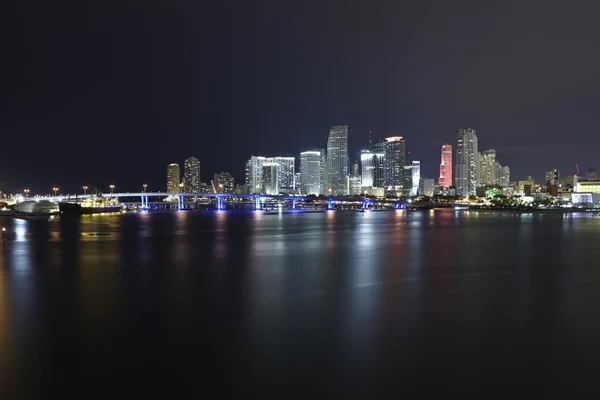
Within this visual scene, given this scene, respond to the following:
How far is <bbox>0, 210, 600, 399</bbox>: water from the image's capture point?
8031 mm

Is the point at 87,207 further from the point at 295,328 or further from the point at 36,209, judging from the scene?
the point at 295,328

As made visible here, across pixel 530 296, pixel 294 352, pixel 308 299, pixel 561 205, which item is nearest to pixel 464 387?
pixel 294 352

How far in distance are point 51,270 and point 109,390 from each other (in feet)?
48.7

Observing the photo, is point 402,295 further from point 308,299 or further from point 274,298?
point 274,298

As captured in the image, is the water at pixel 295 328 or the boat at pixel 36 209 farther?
the boat at pixel 36 209

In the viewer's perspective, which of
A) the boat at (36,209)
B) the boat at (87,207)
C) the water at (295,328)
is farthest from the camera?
the boat at (87,207)

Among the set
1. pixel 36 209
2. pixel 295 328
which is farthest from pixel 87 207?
pixel 295 328

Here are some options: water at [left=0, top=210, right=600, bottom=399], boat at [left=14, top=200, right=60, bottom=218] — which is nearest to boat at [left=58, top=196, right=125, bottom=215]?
boat at [left=14, top=200, right=60, bottom=218]

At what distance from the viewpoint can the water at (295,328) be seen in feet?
26.3

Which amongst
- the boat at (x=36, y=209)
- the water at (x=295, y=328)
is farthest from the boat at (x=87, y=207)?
the water at (x=295, y=328)

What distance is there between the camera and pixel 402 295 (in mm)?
15266

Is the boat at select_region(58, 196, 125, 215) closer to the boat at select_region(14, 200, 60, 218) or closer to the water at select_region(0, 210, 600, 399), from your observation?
the boat at select_region(14, 200, 60, 218)

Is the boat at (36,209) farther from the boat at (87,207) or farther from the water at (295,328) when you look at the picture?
the water at (295,328)

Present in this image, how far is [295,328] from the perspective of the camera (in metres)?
11.4
